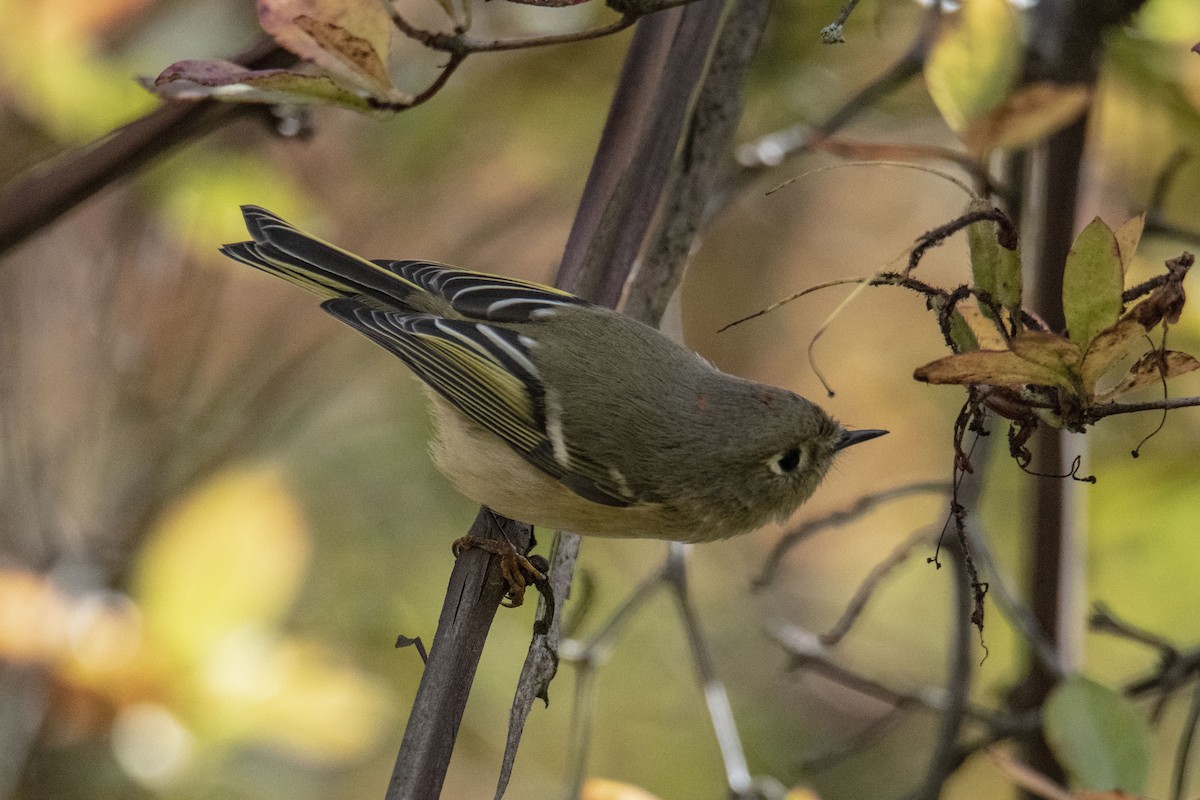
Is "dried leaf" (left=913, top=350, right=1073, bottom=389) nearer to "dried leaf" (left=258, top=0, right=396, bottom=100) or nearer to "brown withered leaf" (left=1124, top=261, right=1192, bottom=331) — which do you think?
"brown withered leaf" (left=1124, top=261, right=1192, bottom=331)

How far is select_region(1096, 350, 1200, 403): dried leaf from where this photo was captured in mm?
939

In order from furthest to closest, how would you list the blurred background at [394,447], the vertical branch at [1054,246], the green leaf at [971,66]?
the blurred background at [394,447] → the vertical branch at [1054,246] → the green leaf at [971,66]

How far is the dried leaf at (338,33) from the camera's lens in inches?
47.1

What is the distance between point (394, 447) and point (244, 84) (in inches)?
65.0

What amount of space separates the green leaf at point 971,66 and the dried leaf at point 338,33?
660 millimetres

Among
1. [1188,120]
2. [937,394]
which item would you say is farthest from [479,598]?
[937,394]

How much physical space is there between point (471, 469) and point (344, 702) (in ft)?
1.29

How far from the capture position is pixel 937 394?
2.72 metres

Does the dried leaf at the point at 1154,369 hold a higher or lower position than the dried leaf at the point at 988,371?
higher

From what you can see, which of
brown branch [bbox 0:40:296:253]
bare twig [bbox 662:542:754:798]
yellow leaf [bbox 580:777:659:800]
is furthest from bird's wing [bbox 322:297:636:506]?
yellow leaf [bbox 580:777:659:800]

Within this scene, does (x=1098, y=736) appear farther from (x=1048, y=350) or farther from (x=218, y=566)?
(x=218, y=566)

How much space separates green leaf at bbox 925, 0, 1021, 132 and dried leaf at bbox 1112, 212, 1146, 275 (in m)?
0.51

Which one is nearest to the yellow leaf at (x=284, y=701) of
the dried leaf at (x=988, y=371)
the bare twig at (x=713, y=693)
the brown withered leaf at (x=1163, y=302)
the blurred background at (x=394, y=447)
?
the blurred background at (x=394, y=447)

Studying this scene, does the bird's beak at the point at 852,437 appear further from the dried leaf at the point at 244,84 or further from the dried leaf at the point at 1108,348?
the dried leaf at the point at 244,84
